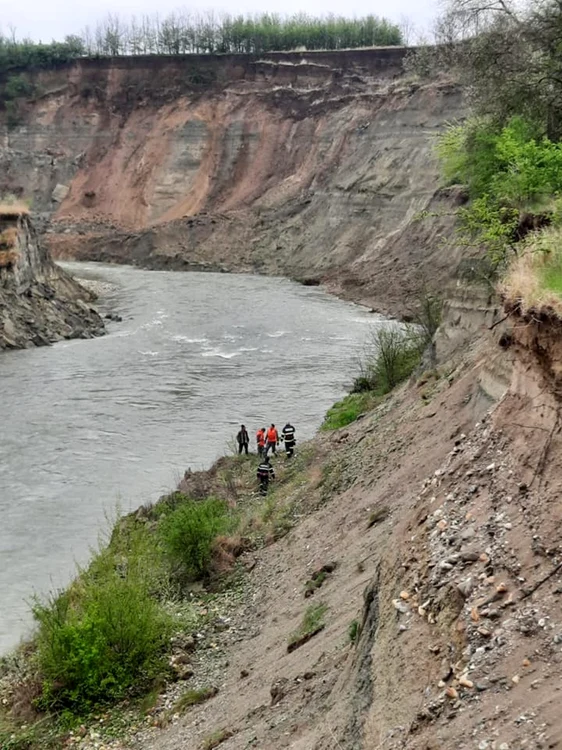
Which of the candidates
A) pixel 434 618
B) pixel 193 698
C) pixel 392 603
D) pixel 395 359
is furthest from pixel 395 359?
pixel 434 618

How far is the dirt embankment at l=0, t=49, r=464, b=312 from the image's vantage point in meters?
58.1

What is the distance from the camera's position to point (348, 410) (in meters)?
24.2

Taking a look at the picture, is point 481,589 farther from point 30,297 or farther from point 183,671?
point 30,297

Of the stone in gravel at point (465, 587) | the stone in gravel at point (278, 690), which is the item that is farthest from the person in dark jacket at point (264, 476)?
the stone in gravel at point (465, 587)

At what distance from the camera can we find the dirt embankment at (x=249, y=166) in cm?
5809

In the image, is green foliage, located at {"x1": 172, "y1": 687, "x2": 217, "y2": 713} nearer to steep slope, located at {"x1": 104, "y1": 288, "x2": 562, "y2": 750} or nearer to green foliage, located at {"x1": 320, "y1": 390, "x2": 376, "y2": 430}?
steep slope, located at {"x1": 104, "y1": 288, "x2": 562, "y2": 750}

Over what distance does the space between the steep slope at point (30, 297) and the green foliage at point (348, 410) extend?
60.4ft

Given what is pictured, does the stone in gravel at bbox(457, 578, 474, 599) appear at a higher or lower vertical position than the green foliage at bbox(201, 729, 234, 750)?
higher

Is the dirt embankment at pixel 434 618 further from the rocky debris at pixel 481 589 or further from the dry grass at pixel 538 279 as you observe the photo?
the dry grass at pixel 538 279

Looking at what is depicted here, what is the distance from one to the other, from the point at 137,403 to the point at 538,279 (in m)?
21.8

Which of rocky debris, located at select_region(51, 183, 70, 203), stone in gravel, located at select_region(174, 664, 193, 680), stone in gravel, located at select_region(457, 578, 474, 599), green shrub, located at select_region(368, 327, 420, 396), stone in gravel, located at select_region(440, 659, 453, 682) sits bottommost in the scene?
stone in gravel, located at select_region(174, 664, 193, 680)

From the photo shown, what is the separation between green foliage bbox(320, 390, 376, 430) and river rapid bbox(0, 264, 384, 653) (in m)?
0.72

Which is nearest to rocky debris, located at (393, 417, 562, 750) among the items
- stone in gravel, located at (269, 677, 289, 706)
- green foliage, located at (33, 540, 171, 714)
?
stone in gravel, located at (269, 677, 289, 706)

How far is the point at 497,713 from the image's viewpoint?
542cm
